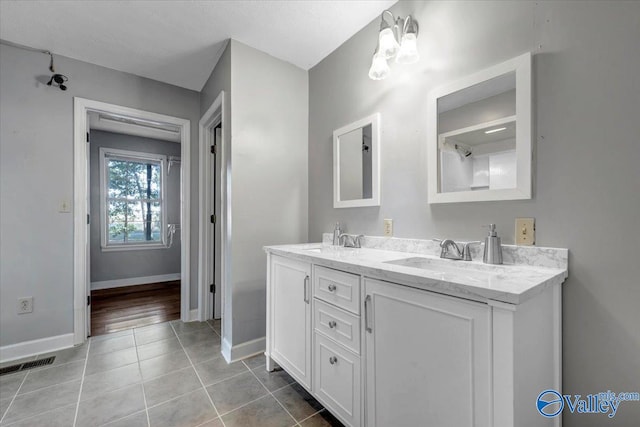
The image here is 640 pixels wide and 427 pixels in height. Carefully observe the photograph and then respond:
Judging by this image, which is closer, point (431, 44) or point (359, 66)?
point (431, 44)

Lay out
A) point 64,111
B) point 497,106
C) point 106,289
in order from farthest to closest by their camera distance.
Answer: point 106,289, point 64,111, point 497,106

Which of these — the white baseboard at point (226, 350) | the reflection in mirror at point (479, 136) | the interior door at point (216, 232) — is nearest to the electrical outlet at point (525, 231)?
the reflection in mirror at point (479, 136)

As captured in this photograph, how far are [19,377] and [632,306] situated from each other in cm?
331

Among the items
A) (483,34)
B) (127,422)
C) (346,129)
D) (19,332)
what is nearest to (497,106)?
(483,34)

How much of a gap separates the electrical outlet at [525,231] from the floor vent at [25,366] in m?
3.14

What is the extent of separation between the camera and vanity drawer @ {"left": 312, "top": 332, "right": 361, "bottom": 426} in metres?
1.21

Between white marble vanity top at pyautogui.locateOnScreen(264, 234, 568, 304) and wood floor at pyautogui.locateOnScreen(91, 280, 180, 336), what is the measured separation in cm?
221

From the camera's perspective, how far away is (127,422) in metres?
1.40

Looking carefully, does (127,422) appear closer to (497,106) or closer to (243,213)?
(243,213)

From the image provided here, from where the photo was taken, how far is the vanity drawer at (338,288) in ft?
4.00

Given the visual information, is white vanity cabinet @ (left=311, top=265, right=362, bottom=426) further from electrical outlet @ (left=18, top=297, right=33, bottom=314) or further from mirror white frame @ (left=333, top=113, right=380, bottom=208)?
electrical outlet @ (left=18, top=297, right=33, bottom=314)

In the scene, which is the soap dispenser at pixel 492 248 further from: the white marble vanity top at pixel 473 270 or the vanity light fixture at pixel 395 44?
the vanity light fixture at pixel 395 44

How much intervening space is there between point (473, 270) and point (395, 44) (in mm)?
1319

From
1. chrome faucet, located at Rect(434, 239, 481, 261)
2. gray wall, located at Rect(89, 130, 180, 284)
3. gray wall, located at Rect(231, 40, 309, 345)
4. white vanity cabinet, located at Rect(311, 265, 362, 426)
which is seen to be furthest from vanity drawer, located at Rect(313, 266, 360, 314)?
gray wall, located at Rect(89, 130, 180, 284)
